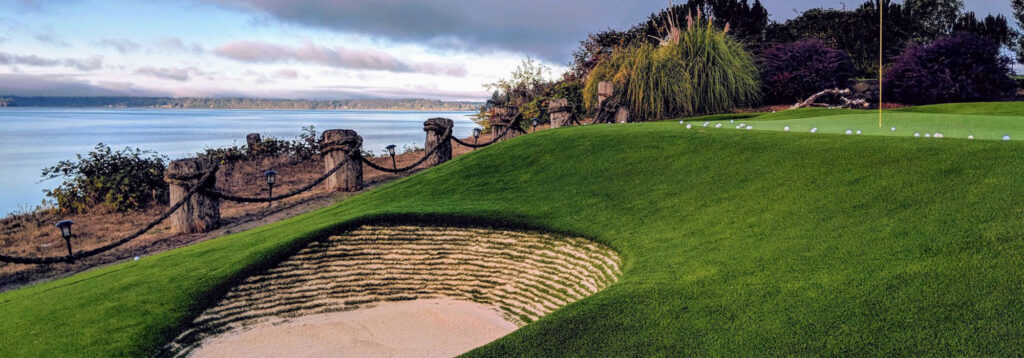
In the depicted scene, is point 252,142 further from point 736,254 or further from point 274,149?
point 736,254

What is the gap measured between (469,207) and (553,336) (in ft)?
11.3

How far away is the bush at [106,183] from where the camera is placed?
1319cm

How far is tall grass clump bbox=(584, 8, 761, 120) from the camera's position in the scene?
50.3ft

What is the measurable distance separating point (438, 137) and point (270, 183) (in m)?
4.05

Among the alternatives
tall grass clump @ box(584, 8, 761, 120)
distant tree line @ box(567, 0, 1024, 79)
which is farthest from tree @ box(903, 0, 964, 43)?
tall grass clump @ box(584, 8, 761, 120)

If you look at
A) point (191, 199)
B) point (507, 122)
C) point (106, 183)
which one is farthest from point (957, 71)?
point (106, 183)

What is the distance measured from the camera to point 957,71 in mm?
16703

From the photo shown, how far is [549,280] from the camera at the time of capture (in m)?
5.89

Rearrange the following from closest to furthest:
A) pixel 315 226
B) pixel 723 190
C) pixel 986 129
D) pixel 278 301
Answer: pixel 278 301 < pixel 723 190 < pixel 315 226 < pixel 986 129

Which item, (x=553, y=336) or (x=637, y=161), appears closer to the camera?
(x=553, y=336)

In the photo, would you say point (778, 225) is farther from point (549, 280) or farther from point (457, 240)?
point (457, 240)

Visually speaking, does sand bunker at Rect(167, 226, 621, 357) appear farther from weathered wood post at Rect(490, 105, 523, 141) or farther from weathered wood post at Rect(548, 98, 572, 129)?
weathered wood post at Rect(490, 105, 523, 141)

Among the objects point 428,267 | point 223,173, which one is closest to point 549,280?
point 428,267

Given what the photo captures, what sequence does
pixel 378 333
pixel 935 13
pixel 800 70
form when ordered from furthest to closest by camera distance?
1. pixel 935 13
2. pixel 800 70
3. pixel 378 333
